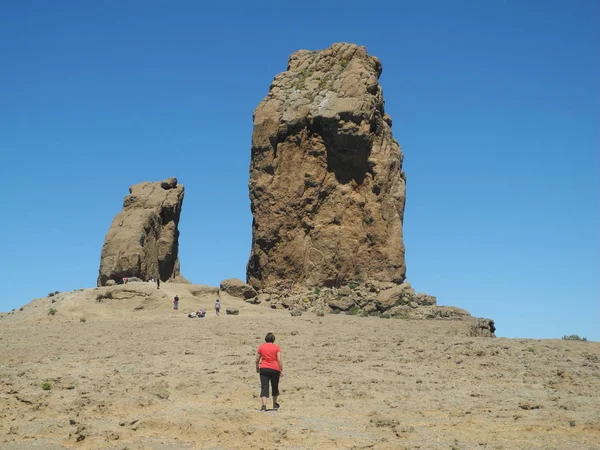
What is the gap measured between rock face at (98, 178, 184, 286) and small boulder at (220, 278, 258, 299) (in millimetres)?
5479

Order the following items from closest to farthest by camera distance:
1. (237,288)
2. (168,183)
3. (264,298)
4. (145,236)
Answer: (237,288)
(264,298)
(145,236)
(168,183)

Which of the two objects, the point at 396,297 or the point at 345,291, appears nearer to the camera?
the point at 396,297

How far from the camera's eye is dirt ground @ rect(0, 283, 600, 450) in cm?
1169

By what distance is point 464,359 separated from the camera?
1986 centimetres

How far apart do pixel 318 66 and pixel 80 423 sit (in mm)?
34275

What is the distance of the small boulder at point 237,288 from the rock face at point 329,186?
1740 millimetres

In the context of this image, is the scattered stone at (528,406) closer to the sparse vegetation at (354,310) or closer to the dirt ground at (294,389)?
the dirt ground at (294,389)

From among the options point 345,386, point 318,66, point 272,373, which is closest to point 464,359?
point 345,386

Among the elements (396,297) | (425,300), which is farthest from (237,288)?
(425,300)

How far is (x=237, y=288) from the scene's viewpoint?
127ft

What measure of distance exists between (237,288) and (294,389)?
913 inches

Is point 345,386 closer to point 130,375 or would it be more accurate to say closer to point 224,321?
point 130,375

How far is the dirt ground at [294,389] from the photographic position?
460 inches

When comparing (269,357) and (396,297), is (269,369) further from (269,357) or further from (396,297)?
(396,297)
